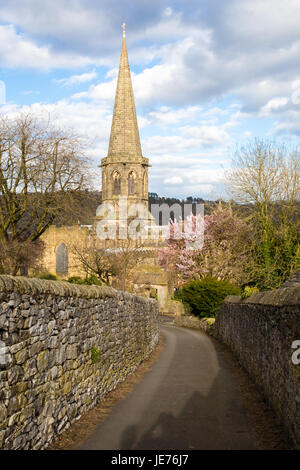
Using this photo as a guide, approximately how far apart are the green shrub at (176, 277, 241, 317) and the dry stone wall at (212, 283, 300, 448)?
19.8 meters

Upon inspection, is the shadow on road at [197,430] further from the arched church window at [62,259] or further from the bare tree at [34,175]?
the arched church window at [62,259]

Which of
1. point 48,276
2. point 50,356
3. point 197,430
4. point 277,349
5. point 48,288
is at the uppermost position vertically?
point 48,288

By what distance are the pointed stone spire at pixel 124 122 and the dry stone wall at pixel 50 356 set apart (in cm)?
5775

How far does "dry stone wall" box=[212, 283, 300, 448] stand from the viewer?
23.4ft

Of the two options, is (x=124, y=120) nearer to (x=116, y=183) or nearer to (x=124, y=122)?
(x=124, y=122)

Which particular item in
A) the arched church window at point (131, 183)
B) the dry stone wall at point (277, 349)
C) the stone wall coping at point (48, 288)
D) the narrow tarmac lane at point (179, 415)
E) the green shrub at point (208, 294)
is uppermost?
the arched church window at point (131, 183)

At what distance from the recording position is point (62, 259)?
63719 millimetres

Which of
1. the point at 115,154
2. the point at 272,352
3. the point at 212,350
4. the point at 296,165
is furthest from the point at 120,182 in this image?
the point at 272,352

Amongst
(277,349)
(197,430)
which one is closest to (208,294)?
(277,349)

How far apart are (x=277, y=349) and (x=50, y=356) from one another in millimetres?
3835

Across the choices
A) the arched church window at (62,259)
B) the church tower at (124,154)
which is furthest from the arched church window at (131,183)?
the arched church window at (62,259)

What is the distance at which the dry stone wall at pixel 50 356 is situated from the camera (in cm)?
581

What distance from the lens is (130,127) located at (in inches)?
2670
